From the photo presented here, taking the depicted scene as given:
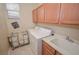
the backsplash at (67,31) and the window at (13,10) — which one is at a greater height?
the window at (13,10)

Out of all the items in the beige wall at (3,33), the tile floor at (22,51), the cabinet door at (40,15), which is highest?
the cabinet door at (40,15)

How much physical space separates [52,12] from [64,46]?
43cm

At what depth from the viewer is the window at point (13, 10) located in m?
1.30

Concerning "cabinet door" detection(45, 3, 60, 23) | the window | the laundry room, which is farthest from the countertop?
the window

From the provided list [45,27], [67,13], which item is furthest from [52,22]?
[67,13]

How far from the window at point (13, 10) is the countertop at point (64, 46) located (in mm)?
445

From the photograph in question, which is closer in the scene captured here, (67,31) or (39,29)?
(67,31)

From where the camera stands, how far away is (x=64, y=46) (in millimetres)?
1333

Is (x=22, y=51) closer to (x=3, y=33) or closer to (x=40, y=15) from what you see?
(x=3, y=33)

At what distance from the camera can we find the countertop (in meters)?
1.31

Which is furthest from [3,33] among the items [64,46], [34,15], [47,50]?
[64,46]

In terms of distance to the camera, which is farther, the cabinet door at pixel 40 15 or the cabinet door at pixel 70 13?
the cabinet door at pixel 40 15

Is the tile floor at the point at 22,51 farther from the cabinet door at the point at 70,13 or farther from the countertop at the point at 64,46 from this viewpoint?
the cabinet door at the point at 70,13

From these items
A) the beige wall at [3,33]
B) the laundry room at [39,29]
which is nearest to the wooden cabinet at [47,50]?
the laundry room at [39,29]
